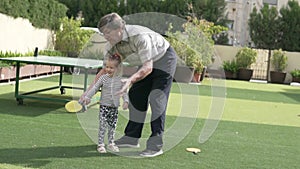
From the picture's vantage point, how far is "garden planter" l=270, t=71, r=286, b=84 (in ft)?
68.2

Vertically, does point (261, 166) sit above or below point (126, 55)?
below

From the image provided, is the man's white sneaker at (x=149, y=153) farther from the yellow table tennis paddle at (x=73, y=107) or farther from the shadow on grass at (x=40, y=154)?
the yellow table tennis paddle at (x=73, y=107)

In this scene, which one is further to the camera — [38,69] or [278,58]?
[278,58]

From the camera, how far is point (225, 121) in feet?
24.9

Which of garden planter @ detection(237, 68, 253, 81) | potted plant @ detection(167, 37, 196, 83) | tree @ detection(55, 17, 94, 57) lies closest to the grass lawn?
potted plant @ detection(167, 37, 196, 83)

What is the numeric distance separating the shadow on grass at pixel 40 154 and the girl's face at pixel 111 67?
0.80 m

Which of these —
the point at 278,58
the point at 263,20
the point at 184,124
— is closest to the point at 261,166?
the point at 184,124

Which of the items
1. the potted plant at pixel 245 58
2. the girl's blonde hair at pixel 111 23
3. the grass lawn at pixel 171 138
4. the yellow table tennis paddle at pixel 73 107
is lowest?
the grass lawn at pixel 171 138

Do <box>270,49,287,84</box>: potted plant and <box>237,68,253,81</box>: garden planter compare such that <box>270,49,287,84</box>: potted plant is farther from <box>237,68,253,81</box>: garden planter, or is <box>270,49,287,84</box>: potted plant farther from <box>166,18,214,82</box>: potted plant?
<box>166,18,214,82</box>: potted plant

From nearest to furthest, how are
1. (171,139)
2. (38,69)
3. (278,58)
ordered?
(171,139)
(38,69)
(278,58)

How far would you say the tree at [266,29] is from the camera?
24875 millimetres

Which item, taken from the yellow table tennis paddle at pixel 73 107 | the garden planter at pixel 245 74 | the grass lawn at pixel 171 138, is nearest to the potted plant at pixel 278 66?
the garden planter at pixel 245 74

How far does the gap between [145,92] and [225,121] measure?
2.87 metres

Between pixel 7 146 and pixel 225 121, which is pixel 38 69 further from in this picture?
pixel 7 146
